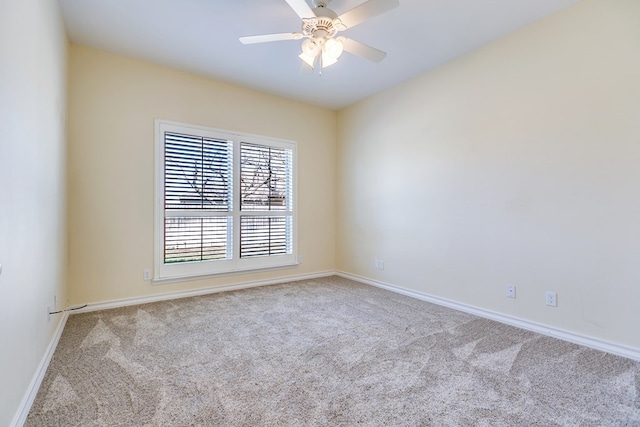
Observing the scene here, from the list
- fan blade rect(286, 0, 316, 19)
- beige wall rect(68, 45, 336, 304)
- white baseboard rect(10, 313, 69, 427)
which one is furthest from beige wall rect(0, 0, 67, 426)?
fan blade rect(286, 0, 316, 19)

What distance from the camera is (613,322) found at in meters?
2.25

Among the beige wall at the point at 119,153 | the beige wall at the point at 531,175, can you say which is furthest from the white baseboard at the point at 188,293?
the beige wall at the point at 531,175

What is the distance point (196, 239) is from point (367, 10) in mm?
3001

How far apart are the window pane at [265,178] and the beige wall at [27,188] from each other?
1981mm

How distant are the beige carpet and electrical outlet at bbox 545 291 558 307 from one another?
29cm

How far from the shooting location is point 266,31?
280cm

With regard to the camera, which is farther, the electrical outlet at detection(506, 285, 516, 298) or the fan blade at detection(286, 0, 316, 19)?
the electrical outlet at detection(506, 285, 516, 298)

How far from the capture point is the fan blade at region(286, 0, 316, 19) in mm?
1973

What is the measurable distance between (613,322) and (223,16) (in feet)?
12.9

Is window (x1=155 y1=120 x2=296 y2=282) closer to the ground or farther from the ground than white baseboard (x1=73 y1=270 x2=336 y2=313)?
farther from the ground

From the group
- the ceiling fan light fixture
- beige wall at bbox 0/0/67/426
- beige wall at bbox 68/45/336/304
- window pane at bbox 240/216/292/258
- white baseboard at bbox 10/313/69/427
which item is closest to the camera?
beige wall at bbox 0/0/67/426

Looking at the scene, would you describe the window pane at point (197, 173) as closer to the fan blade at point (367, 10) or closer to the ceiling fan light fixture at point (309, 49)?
the ceiling fan light fixture at point (309, 49)

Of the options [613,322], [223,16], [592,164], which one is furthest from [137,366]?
[592,164]

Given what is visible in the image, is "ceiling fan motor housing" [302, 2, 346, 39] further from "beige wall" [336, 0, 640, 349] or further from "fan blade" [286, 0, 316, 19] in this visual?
"beige wall" [336, 0, 640, 349]
